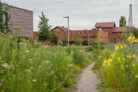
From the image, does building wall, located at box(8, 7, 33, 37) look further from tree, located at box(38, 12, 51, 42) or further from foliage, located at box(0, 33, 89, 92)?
foliage, located at box(0, 33, 89, 92)

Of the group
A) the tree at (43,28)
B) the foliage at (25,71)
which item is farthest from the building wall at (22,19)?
the foliage at (25,71)

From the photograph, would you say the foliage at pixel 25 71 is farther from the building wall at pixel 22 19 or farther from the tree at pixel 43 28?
the tree at pixel 43 28

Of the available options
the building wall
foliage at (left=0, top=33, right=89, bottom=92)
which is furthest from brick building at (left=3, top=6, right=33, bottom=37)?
foliage at (left=0, top=33, right=89, bottom=92)

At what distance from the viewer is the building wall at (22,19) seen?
Result: 17812 mm

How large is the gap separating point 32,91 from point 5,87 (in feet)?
1.31

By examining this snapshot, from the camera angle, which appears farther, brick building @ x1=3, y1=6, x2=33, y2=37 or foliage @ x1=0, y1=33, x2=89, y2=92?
brick building @ x1=3, y1=6, x2=33, y2=37

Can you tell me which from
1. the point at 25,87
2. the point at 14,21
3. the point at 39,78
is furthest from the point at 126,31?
the point at 14,21

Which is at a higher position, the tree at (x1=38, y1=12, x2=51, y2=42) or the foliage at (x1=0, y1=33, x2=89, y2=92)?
the tree at (x1=38, y1=12, x2=51, y2=42)

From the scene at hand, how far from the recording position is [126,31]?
10.2ft

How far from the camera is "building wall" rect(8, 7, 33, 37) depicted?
17812mm

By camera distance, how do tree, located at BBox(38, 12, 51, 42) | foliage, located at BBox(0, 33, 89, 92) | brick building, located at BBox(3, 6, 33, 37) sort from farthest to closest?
1. tree, located at BBox(38, 12, 51, 42)
2. brick building, located at BBox(3, 6, 33, 37)
3. foliage, located at BBox(0, 33, 89, 92)

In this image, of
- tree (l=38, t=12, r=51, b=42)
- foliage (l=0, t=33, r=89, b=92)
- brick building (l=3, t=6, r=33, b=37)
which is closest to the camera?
foliage (l=0, t=33, r=89, b=92)

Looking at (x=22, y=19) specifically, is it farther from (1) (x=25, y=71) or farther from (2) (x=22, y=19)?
(1) (x=25, y=71)

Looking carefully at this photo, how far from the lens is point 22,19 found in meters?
19.2
